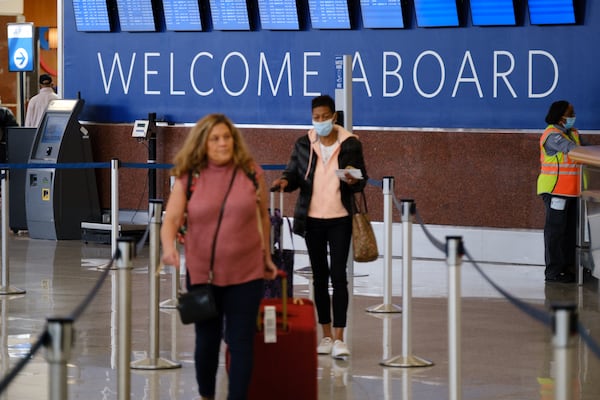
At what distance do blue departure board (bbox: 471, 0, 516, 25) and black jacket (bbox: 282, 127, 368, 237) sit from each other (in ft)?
18.7

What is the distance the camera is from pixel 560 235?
1318 cm

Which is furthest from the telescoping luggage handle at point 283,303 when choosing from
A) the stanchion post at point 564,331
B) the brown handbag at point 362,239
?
the stanchion post at point 564,331

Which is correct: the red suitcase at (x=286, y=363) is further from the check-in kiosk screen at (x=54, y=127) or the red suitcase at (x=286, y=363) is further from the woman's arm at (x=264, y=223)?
the check-in kiosk screen at (x=54, y=127)

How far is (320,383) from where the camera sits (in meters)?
8.24

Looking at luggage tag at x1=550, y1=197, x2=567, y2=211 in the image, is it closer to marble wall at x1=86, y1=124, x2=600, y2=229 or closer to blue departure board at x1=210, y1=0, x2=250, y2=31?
marble wall at x1=86, y1=124, x2=600, y2=229

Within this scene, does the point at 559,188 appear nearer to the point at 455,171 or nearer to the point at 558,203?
the point at 558,203

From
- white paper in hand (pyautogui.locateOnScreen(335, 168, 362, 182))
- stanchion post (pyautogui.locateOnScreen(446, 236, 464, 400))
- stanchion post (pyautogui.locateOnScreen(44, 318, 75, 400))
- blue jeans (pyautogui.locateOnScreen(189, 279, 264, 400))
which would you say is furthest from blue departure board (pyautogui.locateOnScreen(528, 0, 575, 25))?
stanchion post (pyautogui.locateOnScreen(44, 318, 75, 400))

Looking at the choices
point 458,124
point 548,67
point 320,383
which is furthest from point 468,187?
point 320,383

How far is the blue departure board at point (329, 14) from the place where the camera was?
50.2 ft

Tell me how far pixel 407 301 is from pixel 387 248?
1.97m

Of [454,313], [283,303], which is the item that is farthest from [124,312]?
[454,313]

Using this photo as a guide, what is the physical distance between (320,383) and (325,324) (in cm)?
96

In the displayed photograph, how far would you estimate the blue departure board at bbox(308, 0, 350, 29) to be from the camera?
15.3m

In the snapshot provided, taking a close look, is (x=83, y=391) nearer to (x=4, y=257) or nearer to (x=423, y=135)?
(x=4, y=257)
